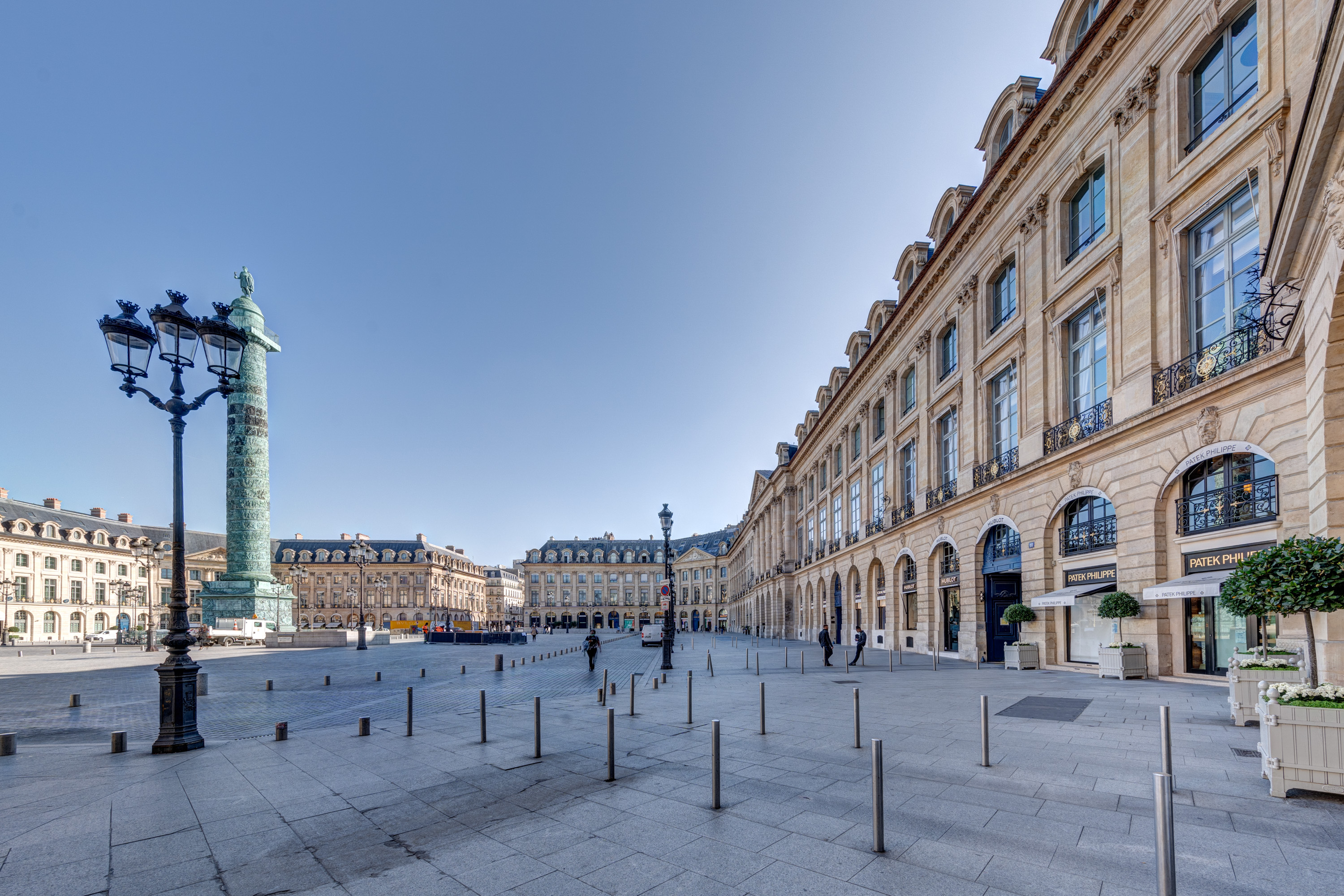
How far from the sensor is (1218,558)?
14359 mm

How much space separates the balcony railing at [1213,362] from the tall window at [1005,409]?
7525mm

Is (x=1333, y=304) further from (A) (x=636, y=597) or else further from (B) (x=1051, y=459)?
(A) (x=636, y=597)

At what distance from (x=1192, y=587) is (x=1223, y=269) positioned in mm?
7097

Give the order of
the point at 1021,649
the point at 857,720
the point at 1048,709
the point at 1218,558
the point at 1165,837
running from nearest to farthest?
the point at 1165,837
the point at 857,720
the point at 1048,709
the point at 1218,558
the point at 1021,649

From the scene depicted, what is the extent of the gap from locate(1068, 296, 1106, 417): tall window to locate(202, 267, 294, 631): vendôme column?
57962 millimetres

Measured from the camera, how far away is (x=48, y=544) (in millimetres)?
82688

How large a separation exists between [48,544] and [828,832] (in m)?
111

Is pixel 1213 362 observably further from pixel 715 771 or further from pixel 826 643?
pixel 826 643

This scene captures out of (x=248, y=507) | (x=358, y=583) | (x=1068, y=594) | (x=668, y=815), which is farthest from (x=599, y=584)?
(x=668, y=815)

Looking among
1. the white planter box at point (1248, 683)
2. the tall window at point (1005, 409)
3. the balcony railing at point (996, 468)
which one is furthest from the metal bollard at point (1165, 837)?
the tall window at point (1005, 409)

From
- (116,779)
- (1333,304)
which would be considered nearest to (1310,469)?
(1333,304)

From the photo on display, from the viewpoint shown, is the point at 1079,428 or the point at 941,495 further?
the point at 941,495

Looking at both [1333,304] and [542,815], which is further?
[1333,304]

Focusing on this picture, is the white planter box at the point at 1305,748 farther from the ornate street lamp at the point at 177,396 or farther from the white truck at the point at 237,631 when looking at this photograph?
the white truck at the point at 237,631
